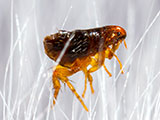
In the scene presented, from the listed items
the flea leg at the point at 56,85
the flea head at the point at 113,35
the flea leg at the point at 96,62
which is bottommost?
the flea leg at the point at 56,85

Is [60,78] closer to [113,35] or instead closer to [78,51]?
[78,51]

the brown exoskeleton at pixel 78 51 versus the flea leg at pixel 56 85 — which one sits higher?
the brown exoskeleton at pixel 78 51

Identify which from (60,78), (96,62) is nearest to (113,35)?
(96,62)

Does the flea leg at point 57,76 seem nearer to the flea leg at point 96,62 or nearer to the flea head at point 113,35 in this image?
the flea leg at point 96,62

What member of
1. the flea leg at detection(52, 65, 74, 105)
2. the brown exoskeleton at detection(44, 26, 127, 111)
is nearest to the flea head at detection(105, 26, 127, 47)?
the brown exoskeleton at detection(44, 26, 127, 111)

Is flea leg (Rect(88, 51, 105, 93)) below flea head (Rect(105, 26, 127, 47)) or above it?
below

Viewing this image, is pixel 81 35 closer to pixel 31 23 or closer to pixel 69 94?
pixel 69 94

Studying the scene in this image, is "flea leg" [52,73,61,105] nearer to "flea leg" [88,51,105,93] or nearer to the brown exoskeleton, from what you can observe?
the brown exoskeleton

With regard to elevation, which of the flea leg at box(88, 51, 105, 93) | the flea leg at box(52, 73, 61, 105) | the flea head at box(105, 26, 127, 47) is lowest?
the flea leg at box(52, 73, 61, 105)

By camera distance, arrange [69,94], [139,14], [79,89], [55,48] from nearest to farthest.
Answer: [55,48], [79,89], [69,94], [139,14]

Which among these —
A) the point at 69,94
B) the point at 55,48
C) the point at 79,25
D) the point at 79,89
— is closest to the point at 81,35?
the point at 55,48

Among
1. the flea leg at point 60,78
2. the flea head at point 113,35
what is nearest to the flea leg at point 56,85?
the flea leg at point 60,78
